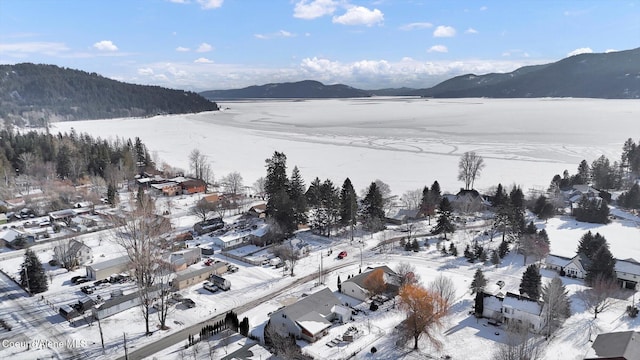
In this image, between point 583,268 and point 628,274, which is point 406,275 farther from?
point 628,274

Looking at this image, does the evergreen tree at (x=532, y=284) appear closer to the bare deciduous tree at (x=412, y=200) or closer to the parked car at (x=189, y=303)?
the bare deciduous tree at (x=412, y=200)

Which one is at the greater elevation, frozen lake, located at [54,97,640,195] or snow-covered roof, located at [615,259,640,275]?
frozen lake, located at [54,97,640,195]

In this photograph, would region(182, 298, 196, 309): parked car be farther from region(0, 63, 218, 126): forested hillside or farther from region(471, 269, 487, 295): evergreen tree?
region(0, 63, 218, 126): forested hillside

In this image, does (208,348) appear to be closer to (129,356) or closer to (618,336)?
(129,356)

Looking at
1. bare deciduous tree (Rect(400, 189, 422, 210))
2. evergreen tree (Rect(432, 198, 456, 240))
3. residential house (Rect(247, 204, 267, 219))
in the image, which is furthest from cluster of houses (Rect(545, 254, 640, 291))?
residential house (Rect(247, 204, 267, 219))

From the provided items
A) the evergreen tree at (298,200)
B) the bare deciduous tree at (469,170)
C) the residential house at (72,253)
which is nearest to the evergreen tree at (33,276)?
the residential house at (72,253)

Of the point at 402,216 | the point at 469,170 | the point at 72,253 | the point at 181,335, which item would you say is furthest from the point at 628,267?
the point at 72,253

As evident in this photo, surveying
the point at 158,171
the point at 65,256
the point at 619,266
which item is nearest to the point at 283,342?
the point at 65,256
